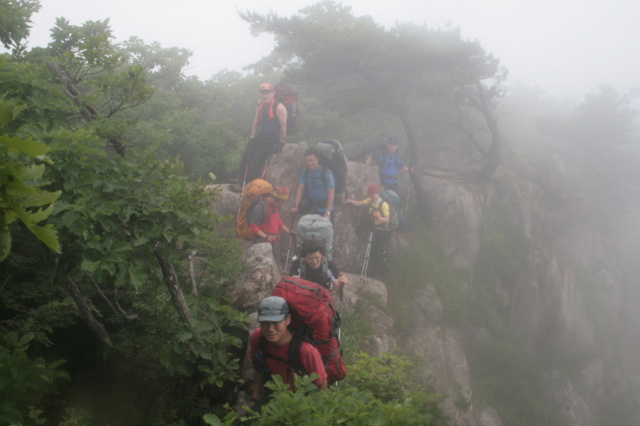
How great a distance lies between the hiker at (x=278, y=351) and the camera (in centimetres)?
366

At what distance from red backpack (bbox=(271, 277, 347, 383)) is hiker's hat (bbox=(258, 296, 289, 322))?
0.76ft

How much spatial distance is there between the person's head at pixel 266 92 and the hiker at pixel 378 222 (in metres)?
3.53

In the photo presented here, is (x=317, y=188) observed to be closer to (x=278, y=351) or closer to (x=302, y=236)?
(x=302, y=236)

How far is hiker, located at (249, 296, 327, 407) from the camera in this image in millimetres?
3664

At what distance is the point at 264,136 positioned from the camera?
1074cm

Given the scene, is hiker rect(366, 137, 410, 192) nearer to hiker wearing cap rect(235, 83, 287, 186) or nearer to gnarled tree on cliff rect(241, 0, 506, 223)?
gnarled tree on cliff rect(241, 0, 506, 223)

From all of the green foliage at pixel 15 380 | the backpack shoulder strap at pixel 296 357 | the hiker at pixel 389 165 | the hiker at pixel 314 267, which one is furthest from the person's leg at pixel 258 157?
the green foliage at pixel 15 380

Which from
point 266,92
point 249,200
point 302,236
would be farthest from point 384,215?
point 266,92

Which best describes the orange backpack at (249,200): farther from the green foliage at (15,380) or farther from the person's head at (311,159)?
the green foliage at (15,380)

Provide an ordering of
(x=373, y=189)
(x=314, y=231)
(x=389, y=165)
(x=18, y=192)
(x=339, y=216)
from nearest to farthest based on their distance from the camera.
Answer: (x=18, y=192), (x=314, y=231), (x=373, y=189), (x=339, y=216), (x=389, y=165)

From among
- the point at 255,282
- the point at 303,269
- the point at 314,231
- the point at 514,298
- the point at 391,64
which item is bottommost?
the point at 514,298

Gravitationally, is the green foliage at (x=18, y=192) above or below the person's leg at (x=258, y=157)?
below

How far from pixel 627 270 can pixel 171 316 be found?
2119 centimetres

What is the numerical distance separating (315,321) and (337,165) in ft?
23.4
